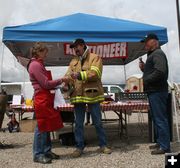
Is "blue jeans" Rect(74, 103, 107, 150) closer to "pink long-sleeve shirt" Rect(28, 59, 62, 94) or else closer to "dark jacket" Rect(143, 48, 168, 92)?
"pink long-sleeve shirt" Rect(28, 59, 62, 94)

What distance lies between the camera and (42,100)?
547cm

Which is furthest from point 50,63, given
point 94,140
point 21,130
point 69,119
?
point 94,140

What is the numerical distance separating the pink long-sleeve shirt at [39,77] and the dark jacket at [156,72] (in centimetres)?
133

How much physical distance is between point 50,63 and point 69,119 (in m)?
3.69

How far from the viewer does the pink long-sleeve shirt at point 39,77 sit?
5383 mm

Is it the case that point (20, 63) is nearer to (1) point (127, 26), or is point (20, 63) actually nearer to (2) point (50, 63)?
(2) point (50, 63)

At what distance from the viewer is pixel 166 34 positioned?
7.35 m

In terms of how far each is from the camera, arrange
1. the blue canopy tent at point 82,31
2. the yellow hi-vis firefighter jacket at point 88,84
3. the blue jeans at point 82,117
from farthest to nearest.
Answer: the blue canopy tent at point 82,31, the blue jeans at point 82,117, the yellow hi-vis firefighter jacket at point 88,84

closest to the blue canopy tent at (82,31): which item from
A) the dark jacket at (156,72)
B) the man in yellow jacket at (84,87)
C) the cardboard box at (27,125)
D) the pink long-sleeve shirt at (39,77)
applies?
the man in yellow jacket at (84,87)

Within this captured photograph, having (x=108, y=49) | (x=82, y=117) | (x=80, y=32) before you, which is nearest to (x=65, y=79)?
(x=82, y=117)

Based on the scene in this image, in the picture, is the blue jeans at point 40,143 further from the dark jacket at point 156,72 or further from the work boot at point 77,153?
the dark jacket at point 156,72

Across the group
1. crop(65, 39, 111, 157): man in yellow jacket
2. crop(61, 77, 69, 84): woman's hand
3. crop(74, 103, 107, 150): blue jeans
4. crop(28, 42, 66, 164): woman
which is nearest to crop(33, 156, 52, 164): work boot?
crop(28, 42, 66, 164): woman

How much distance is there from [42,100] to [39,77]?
1.09 feet

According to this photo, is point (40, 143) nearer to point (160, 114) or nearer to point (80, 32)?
point (160, 114)
